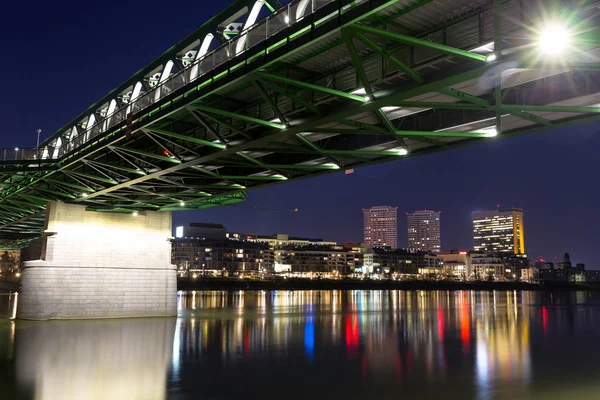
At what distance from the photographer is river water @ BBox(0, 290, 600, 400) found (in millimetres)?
16750

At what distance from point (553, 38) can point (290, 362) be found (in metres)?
15.2

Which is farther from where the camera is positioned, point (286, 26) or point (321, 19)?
point (286, 26)

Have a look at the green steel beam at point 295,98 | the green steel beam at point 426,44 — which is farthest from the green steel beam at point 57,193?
the green steel beam at point 426,44

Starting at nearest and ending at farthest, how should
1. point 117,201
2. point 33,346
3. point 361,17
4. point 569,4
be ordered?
point 569,4, point 361,17, point 33,346, point 117,201

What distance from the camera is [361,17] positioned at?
15.1m

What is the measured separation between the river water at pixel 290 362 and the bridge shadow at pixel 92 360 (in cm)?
5

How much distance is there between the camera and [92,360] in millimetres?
22562

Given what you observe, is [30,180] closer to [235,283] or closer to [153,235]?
[153,235]

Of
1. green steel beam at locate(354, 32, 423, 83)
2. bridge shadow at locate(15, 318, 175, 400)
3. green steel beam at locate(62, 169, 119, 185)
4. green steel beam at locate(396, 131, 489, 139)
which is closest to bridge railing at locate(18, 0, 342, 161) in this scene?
green steel beam at locate(354, 32, 423, 83)

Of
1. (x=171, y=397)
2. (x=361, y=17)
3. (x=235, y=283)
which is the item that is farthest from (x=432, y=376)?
(x=235, y=283)

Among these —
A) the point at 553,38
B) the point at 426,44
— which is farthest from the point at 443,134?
the point at 553,38

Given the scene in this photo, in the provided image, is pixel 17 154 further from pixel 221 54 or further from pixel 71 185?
pixel 221 54

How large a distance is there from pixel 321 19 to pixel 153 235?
3528 centimetres

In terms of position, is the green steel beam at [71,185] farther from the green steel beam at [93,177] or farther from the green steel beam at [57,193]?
the green steel beam at [93,177]
